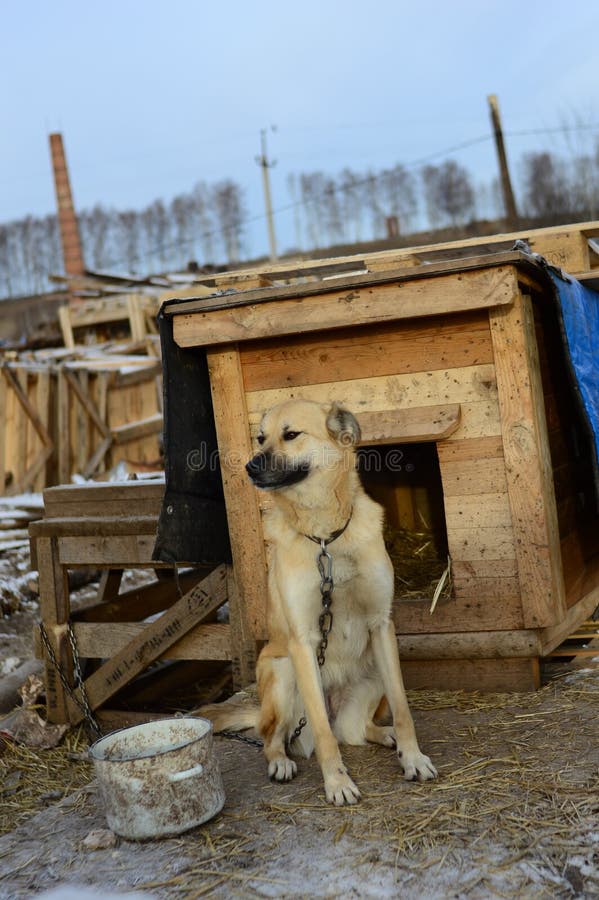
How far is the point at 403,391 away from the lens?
4332 mm

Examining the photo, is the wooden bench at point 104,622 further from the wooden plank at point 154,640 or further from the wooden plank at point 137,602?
the wooden plank at point 137,602

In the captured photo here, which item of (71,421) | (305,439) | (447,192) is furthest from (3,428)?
(447,192)

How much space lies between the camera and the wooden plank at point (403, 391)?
13.8ft

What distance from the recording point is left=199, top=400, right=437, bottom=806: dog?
3.29 metres

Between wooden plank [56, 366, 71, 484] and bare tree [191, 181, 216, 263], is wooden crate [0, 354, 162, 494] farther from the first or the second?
bare tree [191, 181, 216, 263]

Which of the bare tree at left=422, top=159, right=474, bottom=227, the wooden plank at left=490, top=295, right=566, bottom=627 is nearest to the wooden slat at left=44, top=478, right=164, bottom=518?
the wooden plank at left=490, top=295, right=566, bottom=627

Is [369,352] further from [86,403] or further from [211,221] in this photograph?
[211,221]

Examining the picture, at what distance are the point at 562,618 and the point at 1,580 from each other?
240 inches

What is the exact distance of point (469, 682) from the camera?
4363 millimetres

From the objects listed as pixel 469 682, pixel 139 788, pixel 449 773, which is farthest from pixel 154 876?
pixel 469 682

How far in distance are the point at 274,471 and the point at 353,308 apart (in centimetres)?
124

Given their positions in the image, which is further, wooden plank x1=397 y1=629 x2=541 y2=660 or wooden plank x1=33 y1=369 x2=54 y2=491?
wooden plank x1=33 y1=369 x2=54 y2=491

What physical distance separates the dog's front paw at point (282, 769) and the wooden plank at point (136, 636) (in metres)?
1.95

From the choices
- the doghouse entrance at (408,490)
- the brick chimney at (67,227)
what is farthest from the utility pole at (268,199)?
the doghouse entrance at (408,490)
